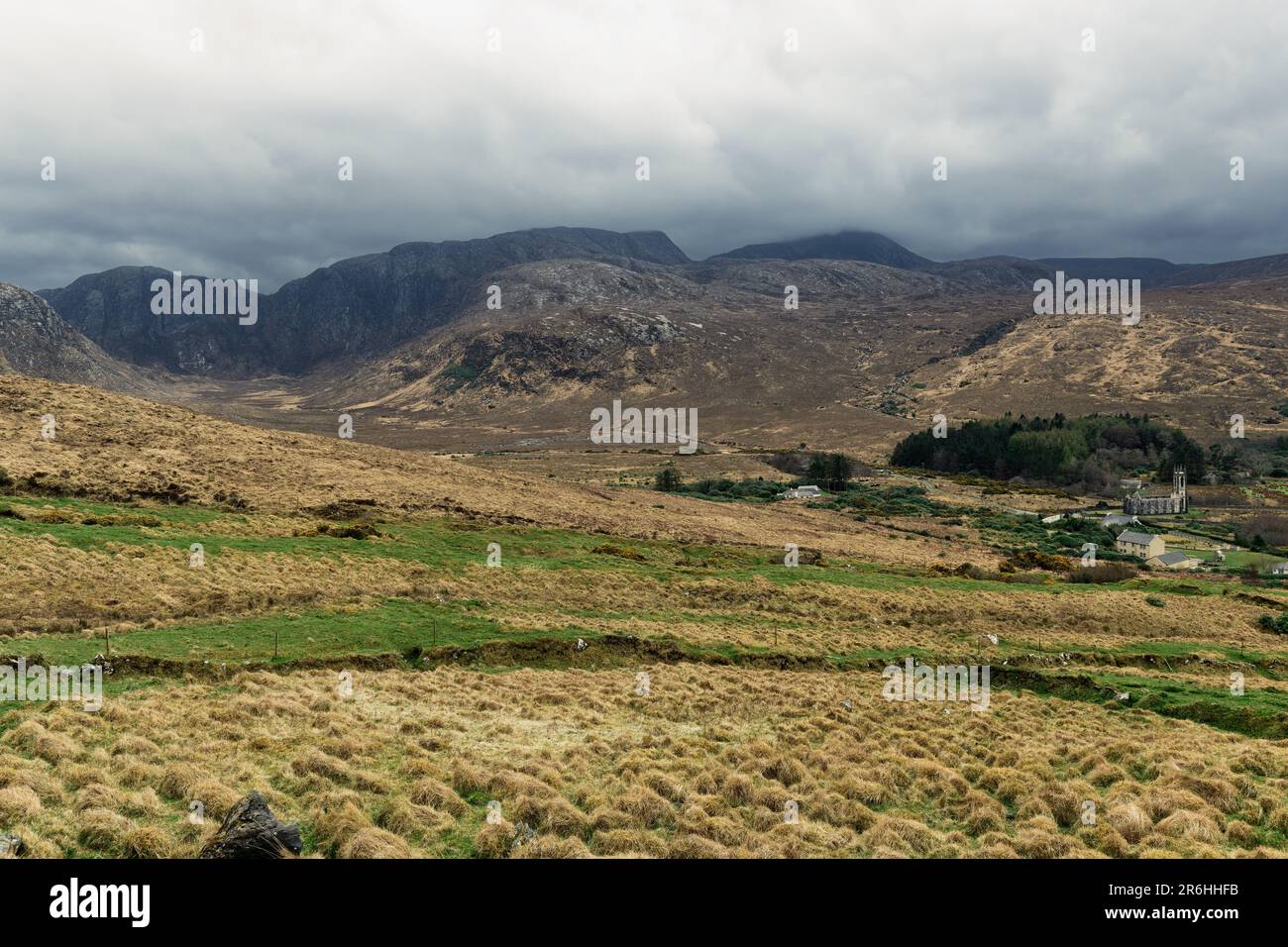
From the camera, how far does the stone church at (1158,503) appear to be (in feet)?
314

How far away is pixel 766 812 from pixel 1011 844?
12.8 feet

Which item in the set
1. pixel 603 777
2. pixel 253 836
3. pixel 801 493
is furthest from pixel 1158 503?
pixel 253 836

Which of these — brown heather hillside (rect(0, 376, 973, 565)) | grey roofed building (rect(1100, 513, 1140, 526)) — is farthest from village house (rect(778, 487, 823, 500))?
grey roofed building (rect(1100, 513, 1140, 526))

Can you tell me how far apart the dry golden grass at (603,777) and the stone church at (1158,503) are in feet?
302

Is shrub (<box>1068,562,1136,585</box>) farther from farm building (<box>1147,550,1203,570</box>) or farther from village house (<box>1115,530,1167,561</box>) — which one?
village house (<box>1115,530,1167,561</box>)

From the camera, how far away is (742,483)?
97625 mm

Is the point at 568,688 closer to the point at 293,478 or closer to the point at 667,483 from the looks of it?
the point at 293,478

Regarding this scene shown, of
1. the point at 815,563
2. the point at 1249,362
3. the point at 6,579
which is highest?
the point at 1249,362

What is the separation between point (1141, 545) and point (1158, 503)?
38399 millimetres

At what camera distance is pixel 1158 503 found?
98.3m

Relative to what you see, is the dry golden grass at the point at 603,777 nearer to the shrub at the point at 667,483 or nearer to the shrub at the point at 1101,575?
the shrub at the point at 1101,575

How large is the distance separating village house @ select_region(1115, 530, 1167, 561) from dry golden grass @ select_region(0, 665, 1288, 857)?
190 feet
